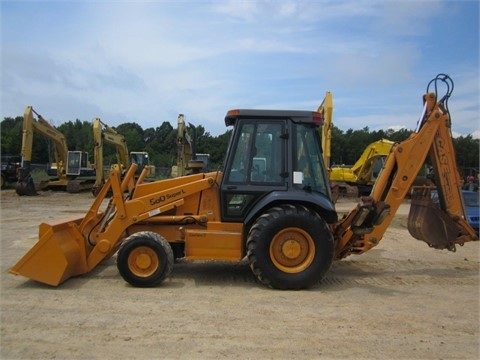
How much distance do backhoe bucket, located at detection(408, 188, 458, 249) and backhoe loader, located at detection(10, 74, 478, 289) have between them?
0.02 m

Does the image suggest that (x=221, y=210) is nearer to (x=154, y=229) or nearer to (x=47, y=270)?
(x=154, y=229)

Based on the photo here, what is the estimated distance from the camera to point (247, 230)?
23.9ft

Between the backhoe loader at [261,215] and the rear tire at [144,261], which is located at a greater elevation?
the backhoe loader at [261,215]

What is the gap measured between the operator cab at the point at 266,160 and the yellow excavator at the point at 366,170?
20113mm

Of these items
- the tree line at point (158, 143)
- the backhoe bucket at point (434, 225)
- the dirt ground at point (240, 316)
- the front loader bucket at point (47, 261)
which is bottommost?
the dirt ground at point (240, 316)

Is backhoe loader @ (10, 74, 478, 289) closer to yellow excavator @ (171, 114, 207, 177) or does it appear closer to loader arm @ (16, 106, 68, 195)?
yellow excavator @ (171, 114, 207, 177)

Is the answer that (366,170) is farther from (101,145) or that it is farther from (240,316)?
(240,316)

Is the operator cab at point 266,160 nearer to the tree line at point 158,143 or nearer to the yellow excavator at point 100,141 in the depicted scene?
the yellow excavator at point 100,141

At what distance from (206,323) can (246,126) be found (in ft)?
10.2

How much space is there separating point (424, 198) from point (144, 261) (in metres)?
4.52

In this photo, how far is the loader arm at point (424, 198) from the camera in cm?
758

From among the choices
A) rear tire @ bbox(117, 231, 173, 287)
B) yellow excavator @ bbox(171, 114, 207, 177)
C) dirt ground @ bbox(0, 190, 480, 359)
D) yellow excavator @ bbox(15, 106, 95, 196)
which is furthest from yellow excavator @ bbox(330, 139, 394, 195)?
rear tire @ bbox(117, 231, 173, 287)

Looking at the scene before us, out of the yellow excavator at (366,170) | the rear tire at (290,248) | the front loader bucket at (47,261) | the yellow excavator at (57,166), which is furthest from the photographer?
the yellow excavator at (366,170)

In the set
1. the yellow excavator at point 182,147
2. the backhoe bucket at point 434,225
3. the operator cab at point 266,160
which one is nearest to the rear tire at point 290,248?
the operator cab at point 266,160
